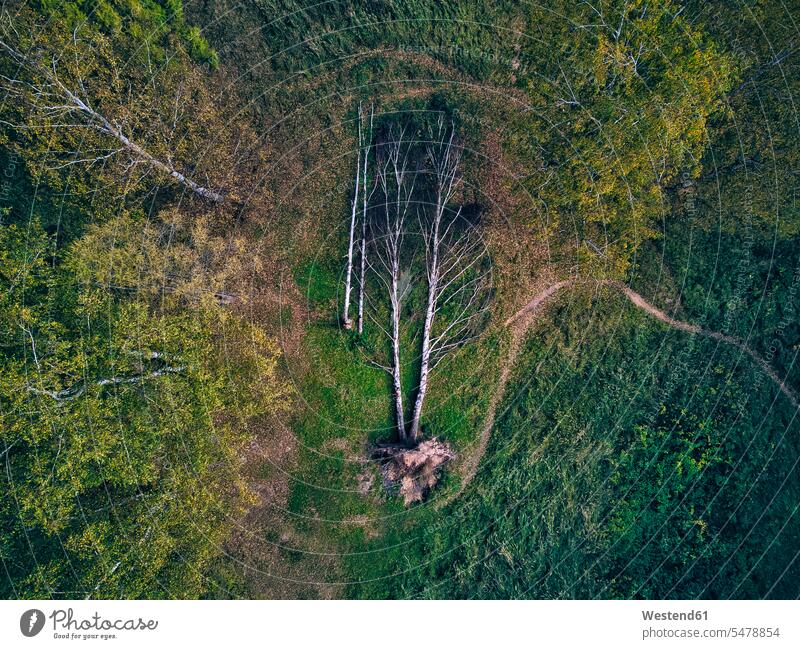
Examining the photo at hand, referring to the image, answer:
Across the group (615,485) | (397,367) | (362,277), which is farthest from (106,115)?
(615,485)

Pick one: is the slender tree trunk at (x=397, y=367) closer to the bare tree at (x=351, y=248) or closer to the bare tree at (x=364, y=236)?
the bare tree at (x=364, y=236)

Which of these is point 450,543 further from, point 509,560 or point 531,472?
point 531,472

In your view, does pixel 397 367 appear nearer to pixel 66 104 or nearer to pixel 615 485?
pixel 615 485

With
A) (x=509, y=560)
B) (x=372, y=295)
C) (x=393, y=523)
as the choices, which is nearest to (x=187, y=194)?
(x=372, y=295)
